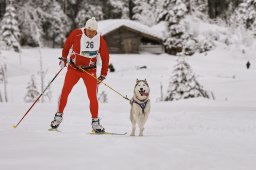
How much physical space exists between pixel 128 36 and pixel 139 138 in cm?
4142

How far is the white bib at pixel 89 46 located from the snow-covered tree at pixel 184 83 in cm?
961

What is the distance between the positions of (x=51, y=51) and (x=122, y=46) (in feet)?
27.5

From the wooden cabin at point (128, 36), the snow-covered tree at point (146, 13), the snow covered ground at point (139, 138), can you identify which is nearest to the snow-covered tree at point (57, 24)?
the wooden cabin at point (128, 36)

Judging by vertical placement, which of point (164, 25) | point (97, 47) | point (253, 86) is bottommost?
point (253, 86)

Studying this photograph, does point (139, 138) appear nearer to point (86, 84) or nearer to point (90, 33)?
point (86, 84)

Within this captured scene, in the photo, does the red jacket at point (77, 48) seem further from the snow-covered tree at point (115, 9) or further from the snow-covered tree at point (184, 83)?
the snow-covered tree at point (115, 9)

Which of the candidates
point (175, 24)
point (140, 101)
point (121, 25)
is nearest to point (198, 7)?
point (175, 24)

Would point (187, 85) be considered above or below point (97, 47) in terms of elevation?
below

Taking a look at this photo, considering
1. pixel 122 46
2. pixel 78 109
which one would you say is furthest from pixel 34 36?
pixel 78 109

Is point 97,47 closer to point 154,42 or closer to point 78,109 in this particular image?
point 78,109

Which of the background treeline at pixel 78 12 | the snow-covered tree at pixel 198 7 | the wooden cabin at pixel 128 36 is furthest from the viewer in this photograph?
the snow-covered tree at pixel 198 7

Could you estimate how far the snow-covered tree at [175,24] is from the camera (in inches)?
1766

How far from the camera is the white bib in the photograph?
7.98 metres

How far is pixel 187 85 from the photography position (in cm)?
1772
